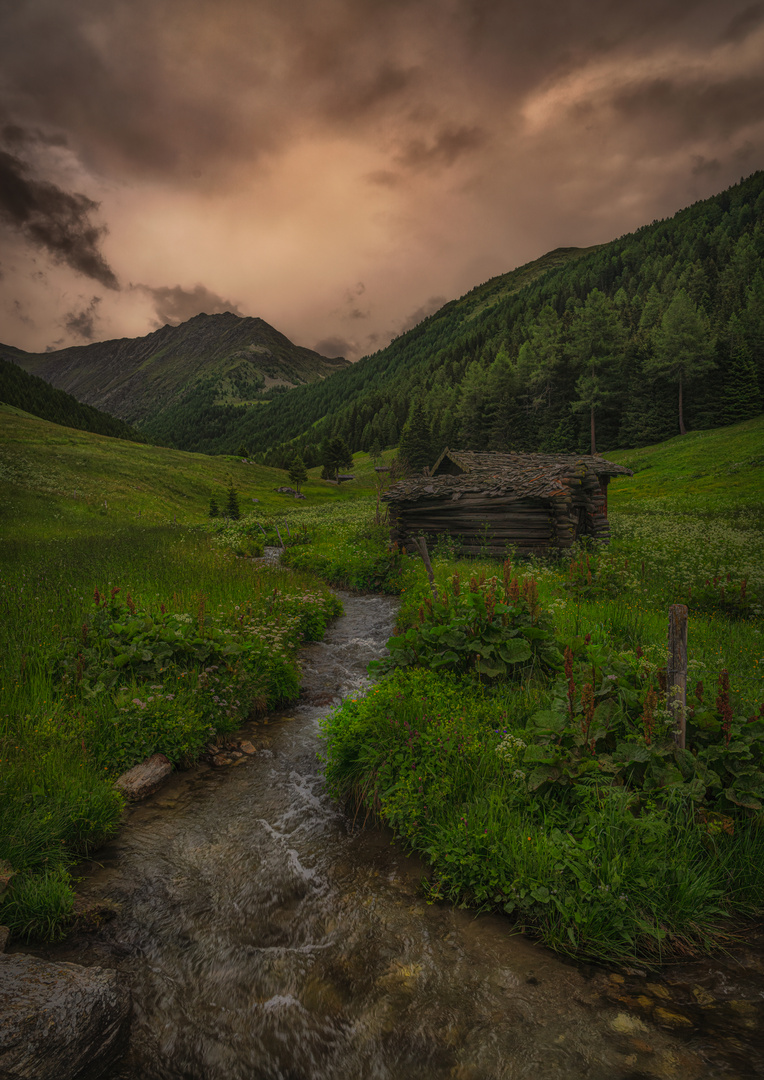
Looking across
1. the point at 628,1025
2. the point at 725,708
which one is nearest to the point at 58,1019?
the point at 628,1025

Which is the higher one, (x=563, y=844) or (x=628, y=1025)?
(x=563, y=844)

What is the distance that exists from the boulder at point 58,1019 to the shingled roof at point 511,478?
16.2 meters

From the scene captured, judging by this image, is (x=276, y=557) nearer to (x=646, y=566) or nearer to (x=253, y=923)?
(x=646, y=566)

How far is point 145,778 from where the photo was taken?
549 centimetres

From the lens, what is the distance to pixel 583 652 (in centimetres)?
677

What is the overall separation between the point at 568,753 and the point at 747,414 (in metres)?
64.8

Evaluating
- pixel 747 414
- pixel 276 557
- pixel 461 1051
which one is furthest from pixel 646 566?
pixel 747 414

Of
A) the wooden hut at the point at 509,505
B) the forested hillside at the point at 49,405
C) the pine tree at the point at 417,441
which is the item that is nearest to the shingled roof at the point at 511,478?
the wooden hut at the point at 509,505

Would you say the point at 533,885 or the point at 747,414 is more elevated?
the point at 747,414

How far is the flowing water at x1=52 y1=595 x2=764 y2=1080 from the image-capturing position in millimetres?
2723

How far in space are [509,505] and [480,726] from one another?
47.0 feet

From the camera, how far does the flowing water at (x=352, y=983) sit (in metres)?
2.72

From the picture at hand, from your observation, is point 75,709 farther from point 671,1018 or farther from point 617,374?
point 617,374

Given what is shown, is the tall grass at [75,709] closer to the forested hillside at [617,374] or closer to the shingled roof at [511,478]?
the shingled roof at [511,478]
